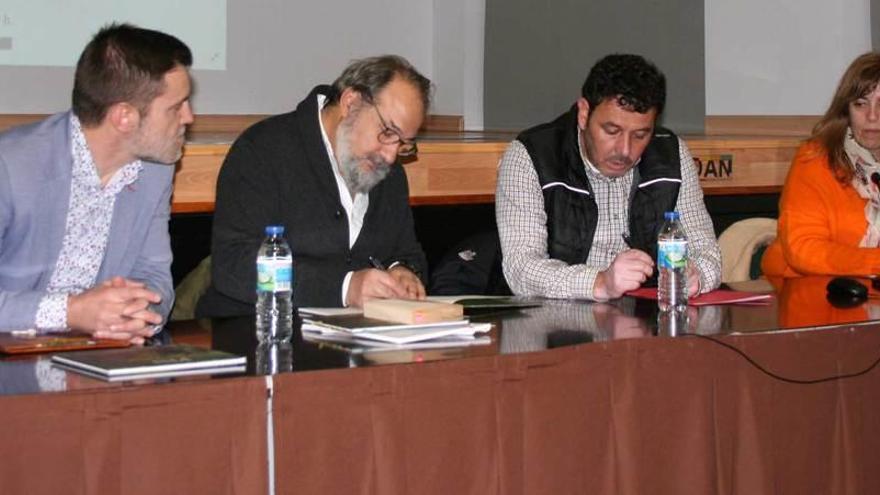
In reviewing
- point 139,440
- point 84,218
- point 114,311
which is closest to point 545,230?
point 84,218

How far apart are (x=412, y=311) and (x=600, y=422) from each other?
16.1 inches

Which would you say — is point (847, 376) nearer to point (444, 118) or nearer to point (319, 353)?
point (319, 353)

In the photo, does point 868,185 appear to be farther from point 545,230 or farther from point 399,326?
point 399,326

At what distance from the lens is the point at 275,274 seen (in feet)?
7.48

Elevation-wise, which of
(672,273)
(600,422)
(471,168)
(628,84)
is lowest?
(600,422)

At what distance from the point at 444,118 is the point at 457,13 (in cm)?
56

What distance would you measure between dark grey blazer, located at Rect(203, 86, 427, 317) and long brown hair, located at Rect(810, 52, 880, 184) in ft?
4.41

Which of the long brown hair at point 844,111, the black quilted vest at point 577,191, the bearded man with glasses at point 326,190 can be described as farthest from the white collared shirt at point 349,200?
the long brown hair at point 844,111

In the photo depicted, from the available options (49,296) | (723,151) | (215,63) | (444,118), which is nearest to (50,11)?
(215,63)

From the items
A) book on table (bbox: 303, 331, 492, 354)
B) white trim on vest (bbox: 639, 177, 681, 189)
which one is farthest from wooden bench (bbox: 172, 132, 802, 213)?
book on table (bbox: 303, 331, 492, 354)

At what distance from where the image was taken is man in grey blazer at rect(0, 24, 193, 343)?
2338 mm

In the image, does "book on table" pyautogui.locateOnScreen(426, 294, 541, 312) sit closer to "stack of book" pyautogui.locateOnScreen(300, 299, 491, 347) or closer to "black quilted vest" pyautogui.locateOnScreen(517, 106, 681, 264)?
"stack of book" pyautogui.locateOnScreen(300, 299, 491, 347)

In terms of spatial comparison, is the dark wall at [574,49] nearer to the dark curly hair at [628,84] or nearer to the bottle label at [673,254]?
the dark curly hair at [628,84]

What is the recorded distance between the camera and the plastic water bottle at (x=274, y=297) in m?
2.28
